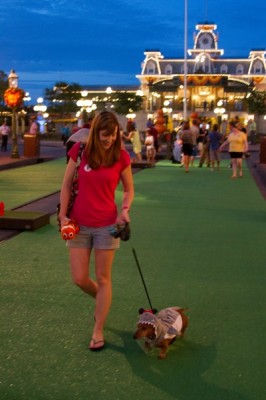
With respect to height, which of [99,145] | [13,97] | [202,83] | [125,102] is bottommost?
[99,145]

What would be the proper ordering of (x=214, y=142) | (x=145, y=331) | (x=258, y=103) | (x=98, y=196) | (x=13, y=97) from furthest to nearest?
(x=258, y=103)
(x=13, y=97)
(x=214, y=142)
(x=98, y=196)
(x=145, y=331)

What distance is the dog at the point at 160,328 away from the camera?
179 inches

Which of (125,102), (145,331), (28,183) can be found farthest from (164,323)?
(125,102)

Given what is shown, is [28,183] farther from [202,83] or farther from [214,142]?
[202,83]

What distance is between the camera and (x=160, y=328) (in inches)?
181

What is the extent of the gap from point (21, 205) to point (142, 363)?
9014mm

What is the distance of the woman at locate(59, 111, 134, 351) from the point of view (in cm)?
462

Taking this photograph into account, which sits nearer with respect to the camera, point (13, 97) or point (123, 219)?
point (123, 219)

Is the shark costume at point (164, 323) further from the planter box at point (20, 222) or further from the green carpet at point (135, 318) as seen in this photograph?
the planter box at point (20, 222)

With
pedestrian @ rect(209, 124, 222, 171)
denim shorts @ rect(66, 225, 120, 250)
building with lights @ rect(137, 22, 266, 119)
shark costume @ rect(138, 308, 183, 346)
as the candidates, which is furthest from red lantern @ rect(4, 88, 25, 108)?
building with lights @ rect(137, 22, 266, 119)

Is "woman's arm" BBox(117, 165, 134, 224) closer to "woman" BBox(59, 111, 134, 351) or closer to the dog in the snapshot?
"woman" BBox(59, 111, 134, 351)

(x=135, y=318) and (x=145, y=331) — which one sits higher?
(x=145, y=331)

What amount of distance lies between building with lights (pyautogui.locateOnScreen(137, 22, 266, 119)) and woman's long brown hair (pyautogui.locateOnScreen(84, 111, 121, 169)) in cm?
8122

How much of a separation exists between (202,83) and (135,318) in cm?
9130
